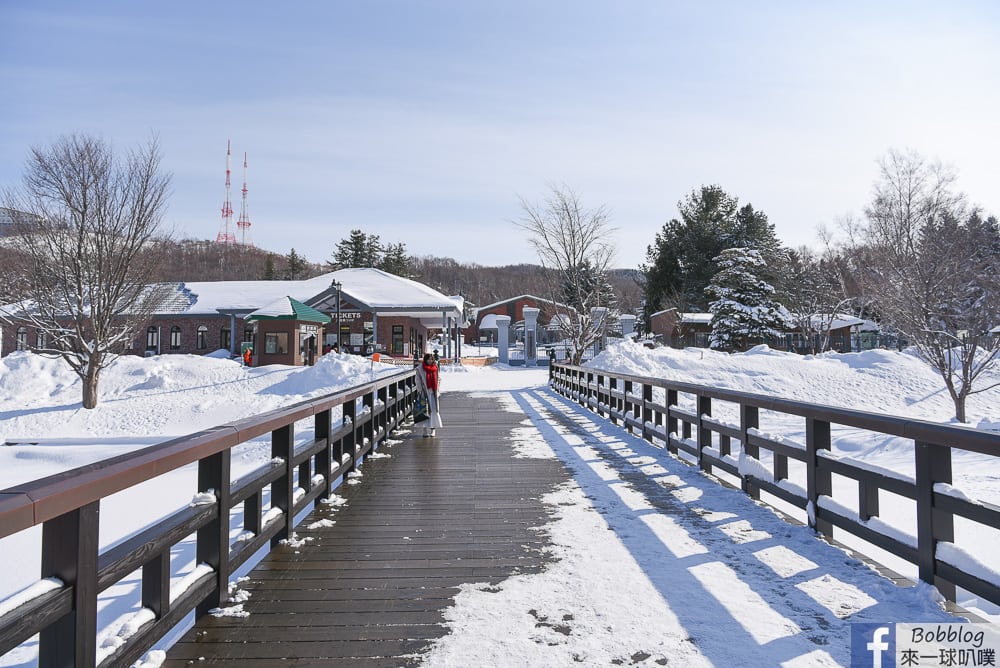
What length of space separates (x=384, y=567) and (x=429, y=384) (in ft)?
18.9

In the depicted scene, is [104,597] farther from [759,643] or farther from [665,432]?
[665,432]

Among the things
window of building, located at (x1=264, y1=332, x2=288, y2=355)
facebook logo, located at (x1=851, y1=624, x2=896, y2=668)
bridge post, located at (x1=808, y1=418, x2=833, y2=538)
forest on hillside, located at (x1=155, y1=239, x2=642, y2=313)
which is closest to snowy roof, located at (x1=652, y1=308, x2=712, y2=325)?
forest on hillside, located at (x1=155, y1=239, x2=642, y2=313)

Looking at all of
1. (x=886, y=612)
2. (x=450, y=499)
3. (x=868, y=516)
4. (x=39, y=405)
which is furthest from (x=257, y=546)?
(x=39, y=405)

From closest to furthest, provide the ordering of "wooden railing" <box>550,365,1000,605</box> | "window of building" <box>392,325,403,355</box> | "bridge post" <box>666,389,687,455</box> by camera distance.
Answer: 1. "wooden railing" <box>550,365,1000,605</box>
2. "bridge post" <box>666,389,687,455</box>
3. "window of building" <box>392,325,403,355</box>

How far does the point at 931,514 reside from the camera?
10.9ft

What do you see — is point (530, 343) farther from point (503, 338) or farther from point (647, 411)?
point (647, 411)

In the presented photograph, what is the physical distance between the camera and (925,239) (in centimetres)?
1678

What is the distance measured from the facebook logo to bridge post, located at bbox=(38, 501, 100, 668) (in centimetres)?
310

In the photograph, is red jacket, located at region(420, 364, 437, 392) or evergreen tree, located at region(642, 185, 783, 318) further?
evergreen tree, located at region(642, 185, 783, 318)

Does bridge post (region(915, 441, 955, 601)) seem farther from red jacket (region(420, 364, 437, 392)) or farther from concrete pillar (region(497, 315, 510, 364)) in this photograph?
concrete pillar (region(497, 315, 510, 364))

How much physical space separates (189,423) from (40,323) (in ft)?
20.3

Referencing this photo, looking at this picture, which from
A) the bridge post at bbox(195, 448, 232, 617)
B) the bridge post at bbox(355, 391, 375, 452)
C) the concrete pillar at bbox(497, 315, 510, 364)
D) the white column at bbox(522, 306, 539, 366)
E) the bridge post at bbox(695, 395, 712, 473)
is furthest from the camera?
the concrete pillar at bbox(497, 315, 510, 364)

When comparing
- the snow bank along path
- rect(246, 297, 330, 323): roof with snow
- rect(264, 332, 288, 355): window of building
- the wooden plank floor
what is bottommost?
the wooden plank floor

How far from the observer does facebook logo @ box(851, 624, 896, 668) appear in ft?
8.91
